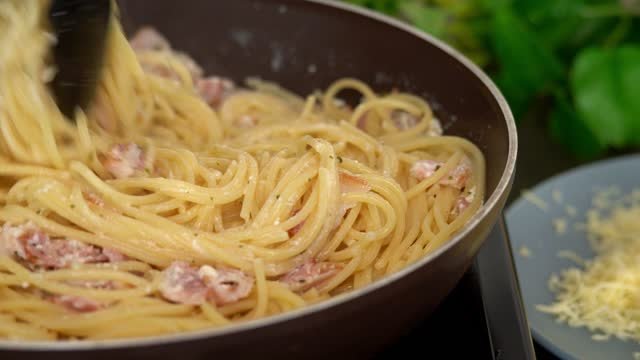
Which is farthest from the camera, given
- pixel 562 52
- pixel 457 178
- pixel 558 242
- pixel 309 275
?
pixel 562 52

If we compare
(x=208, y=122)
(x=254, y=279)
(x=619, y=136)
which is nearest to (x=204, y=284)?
(x=254, y=279)

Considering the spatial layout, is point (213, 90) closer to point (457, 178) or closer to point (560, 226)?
point (457, 178)

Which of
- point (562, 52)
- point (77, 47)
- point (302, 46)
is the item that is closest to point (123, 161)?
point (77, 47)

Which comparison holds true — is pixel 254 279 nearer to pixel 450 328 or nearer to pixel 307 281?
pixel 307 281

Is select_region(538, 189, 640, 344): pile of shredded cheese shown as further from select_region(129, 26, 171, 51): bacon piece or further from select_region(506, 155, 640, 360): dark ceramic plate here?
select_region(129, 26, 171, 51): bacon piece

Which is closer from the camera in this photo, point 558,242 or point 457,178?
point 457,178
